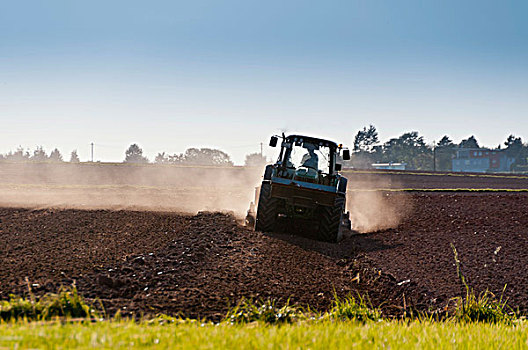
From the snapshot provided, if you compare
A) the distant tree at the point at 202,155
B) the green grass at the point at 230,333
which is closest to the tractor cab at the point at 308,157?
the green grass at the point at 230,333

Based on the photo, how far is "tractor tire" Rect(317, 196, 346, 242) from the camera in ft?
45.5

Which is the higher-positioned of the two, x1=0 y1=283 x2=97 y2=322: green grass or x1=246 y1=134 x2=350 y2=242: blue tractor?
x1=246 y1=134 x2=350 y2=242: blue tractor

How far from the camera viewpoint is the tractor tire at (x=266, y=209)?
13914mm

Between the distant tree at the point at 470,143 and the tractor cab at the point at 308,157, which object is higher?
the distant tree at the point at 470,143

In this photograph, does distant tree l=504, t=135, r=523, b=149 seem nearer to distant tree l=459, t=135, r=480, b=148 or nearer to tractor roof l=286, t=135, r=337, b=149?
distant tree l=459, t=135, r=480, b=148

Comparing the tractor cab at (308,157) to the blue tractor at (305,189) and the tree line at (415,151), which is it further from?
the tree line at (415,151)

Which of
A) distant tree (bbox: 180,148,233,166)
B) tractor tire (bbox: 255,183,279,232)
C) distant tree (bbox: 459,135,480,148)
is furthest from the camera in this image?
distant tree (bbox: 459,135,480,148)

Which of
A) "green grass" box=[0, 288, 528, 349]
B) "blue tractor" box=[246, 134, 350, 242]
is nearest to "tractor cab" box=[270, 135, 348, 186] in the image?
"blue tractor" box=[246, 134, 350, 242]

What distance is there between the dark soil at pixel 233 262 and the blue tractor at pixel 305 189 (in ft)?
2.28

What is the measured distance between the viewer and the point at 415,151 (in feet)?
440

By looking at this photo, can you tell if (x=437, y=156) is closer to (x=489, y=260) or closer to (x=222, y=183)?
(x=222, y=183)

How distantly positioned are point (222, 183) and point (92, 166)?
1508 centimetres

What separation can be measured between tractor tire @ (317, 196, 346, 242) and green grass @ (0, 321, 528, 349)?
333 inches

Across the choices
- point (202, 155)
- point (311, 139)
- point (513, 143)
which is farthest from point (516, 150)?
point (311, 139)
